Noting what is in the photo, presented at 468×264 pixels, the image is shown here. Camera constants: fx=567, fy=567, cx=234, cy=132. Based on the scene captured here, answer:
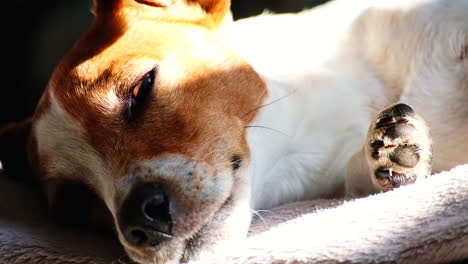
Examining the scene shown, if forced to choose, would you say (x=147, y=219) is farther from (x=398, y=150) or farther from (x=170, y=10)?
(x=170, y=10)

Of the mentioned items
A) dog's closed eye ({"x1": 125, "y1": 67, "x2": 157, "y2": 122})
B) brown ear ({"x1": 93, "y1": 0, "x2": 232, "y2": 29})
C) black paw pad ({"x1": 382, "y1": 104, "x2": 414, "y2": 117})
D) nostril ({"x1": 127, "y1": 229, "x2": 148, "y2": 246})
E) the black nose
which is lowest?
nostril ({"x1": 127, "y1": 229, "x2": 148, "y2": 246})

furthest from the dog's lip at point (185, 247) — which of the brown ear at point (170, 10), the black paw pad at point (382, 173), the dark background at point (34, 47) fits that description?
the dark background at point (34, 47)

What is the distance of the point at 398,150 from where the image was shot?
4.02 ft

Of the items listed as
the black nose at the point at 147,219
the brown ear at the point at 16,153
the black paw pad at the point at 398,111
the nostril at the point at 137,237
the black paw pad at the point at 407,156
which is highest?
the black paw pad at the point at 398,111

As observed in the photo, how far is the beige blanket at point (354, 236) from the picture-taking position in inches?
36.7

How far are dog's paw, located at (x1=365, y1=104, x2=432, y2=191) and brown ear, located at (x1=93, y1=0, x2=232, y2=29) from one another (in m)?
0.61

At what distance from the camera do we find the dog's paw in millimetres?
1224

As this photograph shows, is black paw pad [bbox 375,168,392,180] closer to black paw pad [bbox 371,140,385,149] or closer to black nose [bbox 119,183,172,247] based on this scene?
black paw pad [bbox 371,140,385,149]

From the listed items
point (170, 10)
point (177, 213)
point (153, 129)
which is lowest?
point (177, 213)

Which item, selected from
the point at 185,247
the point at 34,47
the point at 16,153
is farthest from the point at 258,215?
the point at 34,47

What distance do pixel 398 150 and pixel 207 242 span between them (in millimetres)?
455

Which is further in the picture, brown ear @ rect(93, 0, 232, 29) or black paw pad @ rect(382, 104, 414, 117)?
brown ear @ rect(93, 0, 232, 29)

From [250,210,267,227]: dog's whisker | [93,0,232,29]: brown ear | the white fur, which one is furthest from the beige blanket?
[93,0,232,29]: brown ear

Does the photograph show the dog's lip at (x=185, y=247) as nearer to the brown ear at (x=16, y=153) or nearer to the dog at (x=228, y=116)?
the dog at (x=228, y=116)
